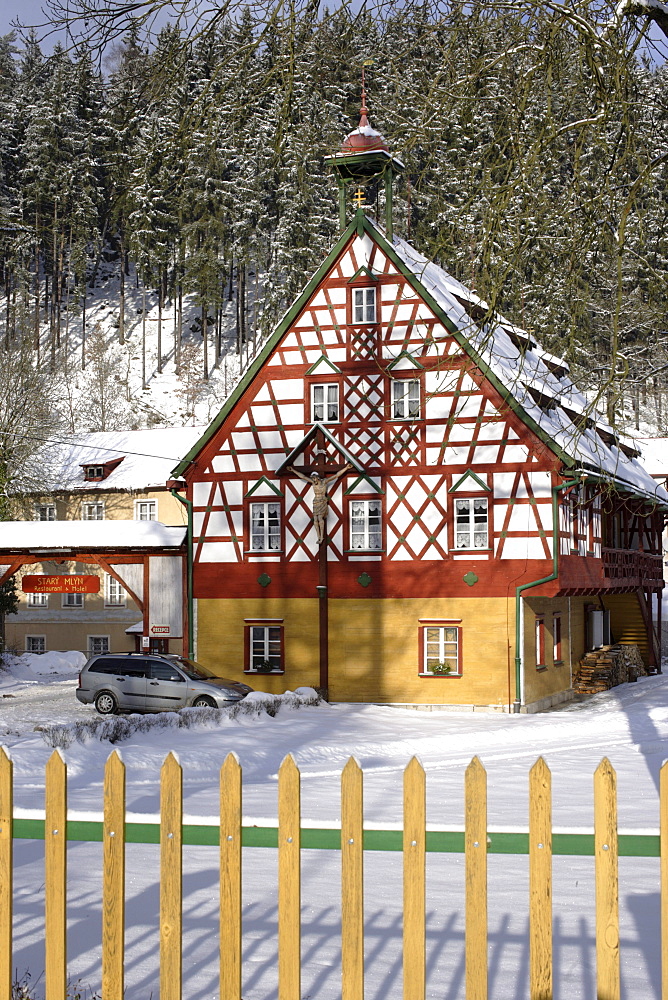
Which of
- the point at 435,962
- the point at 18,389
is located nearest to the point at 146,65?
the point at 435,962

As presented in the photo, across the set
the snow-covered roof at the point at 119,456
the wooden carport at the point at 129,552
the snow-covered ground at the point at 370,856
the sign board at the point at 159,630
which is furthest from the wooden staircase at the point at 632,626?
the snow-covered roof at the point at 119,456

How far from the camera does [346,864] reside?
4535 mm

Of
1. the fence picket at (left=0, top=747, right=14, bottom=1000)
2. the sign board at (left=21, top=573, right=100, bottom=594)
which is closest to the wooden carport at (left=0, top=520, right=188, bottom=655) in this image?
the sign board at (left=21, top=573, right=100, bottom=594)

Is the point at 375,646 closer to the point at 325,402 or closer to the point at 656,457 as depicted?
the point at 325,402

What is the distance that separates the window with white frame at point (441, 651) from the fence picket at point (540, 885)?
81.0 feet

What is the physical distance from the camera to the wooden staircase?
3897 cm

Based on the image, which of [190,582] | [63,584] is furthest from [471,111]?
[63,584]

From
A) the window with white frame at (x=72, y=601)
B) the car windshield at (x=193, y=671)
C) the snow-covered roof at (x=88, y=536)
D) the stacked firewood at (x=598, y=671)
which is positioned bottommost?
the stacked firewood at (x=598, y=671)

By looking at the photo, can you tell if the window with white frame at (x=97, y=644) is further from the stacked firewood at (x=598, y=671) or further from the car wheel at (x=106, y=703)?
the stacked firewood at (x=598, y=671)

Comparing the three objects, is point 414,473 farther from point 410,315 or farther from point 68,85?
point 68,85

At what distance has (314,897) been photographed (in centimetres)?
806

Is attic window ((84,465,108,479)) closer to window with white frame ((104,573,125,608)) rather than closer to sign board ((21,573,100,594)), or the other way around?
window with white frame ((104,573,125,608))

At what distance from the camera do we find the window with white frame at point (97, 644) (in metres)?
46.3

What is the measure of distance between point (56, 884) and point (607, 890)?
2.38 m
